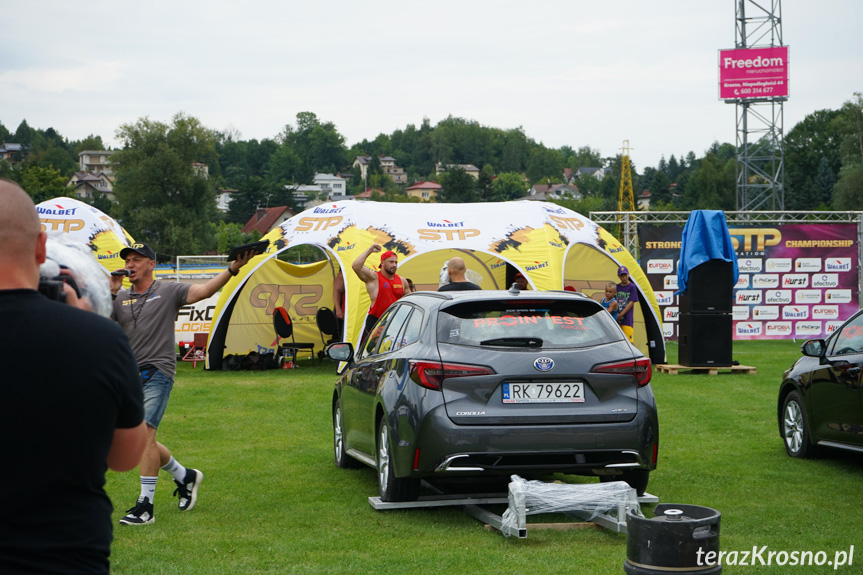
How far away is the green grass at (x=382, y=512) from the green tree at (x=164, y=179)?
64372mm

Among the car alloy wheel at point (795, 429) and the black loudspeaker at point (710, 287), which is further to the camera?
the black loudspeaker at point (710, 287)

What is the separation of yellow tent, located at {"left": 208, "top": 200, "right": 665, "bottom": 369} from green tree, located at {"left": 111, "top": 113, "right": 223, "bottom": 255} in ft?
181

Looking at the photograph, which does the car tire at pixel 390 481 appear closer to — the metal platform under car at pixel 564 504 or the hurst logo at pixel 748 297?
the metal platform under car at pixel 564 504

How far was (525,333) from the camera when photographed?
7.27 metres

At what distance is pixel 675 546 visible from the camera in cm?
460

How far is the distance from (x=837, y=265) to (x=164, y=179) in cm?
5778

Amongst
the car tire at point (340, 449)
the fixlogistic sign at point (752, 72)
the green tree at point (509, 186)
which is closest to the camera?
the car tire at point (340, 449)

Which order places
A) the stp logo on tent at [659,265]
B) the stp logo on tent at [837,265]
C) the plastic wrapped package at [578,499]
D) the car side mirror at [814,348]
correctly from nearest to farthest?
the plastic wrapped package at [578,499] < the car side mirror at [814,348] < the stp logo on tent at [659,265] < the stp logo on tent at [837,265]

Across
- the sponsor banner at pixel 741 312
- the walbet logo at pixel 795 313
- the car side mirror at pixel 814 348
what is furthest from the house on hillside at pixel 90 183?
the car side mirror at pixel 814 348

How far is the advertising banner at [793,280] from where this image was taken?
2677cm

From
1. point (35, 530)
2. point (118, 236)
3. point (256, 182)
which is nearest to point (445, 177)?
point (256, 182)

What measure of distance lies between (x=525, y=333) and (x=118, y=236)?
18008 mm

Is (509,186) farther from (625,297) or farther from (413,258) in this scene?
(625,297)

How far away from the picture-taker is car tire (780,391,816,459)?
10039mm
